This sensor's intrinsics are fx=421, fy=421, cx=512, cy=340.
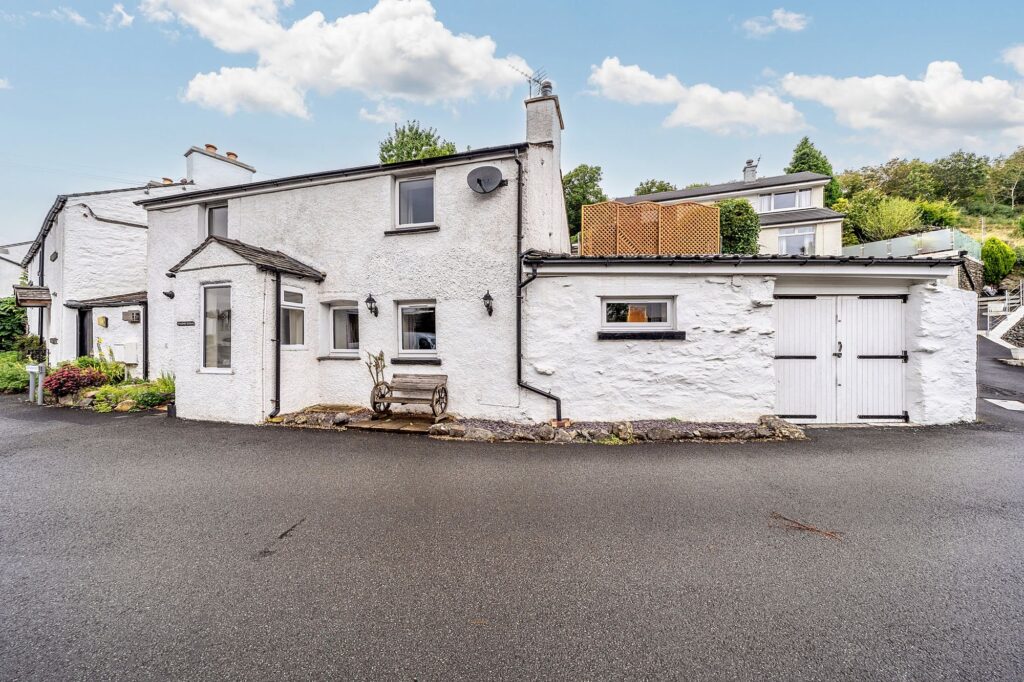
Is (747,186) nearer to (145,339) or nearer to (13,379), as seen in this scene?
(145,339)

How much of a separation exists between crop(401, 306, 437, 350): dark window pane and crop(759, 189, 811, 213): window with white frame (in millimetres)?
24075

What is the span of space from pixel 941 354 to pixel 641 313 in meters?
5.47

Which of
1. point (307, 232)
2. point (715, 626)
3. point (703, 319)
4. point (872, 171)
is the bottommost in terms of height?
point (715, 626)

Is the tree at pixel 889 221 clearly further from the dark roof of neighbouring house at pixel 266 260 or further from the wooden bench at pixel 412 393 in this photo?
the dark roof of neighbouring house at pixel 266 260

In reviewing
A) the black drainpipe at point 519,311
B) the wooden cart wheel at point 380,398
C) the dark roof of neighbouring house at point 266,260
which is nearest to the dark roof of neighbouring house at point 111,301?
the dark roof of neighbouring house at point 266,260

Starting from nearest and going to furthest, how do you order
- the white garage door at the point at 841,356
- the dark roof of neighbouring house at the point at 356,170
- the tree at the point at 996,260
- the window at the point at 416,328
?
the white garage door at the point at 841,356 < the dark roof of neighbouring house at the point at 356,170 < the window at the point at 416,328 < the tree at the point at 996,260

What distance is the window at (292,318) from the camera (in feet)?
28.2

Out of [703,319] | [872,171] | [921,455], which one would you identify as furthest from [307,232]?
[872,171]

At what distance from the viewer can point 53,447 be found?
6.75 m

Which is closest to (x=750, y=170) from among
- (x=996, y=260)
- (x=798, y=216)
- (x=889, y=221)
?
(x=798, y=216)

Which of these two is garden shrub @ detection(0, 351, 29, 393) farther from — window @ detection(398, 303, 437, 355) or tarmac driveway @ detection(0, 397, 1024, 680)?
window @ detection(398, 303, 437, 355)

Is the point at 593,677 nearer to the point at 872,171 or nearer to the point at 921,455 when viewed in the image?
the point at 921,455

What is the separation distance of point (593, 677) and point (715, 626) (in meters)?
0.91

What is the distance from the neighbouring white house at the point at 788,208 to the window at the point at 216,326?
18.9 m
